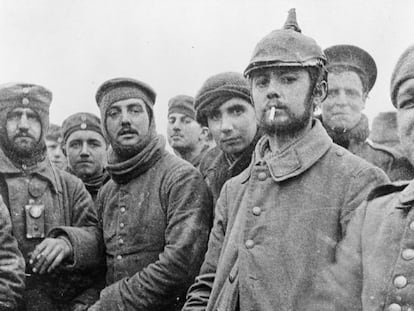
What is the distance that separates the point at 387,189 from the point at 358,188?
0.47 metres

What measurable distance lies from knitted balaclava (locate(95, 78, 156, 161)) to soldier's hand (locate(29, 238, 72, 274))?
0.78m

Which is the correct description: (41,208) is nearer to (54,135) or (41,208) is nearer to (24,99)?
(24,99)

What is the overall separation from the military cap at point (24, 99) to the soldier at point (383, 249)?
3120mm

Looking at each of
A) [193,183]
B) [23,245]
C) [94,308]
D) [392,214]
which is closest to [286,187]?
[392,214]

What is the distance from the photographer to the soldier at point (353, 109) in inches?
193

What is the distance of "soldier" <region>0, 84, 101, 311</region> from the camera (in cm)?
484

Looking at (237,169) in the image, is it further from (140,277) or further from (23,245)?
(23,245)

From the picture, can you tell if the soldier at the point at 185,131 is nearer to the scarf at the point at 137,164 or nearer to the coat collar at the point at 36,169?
the coat collar at the point at 36,169

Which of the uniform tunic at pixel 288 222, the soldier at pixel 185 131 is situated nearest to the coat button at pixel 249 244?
the uniform tunic at pixel 288 222

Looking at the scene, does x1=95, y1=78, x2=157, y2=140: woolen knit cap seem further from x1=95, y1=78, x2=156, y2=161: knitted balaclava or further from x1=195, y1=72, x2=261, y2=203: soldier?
x1=195, y1=72, x2=261, y2=203: soldier

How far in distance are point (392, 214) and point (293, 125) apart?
92 cm

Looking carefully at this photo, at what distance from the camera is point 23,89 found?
5.34 meters

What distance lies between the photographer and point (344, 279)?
9.57ft

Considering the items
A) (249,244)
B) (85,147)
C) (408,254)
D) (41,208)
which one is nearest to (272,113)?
(249,244)
